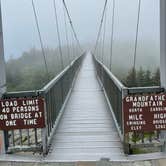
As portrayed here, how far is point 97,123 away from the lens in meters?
7.12

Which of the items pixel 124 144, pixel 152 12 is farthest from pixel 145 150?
pixel 152 12

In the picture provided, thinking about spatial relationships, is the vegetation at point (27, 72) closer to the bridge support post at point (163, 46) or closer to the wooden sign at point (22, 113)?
the wooden sign at point (22, 113)

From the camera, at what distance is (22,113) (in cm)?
501

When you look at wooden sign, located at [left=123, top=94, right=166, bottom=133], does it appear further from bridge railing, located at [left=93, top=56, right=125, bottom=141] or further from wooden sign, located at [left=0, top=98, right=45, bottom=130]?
wooden sign, located at [left=0, top=98, right=45, bottom=130]

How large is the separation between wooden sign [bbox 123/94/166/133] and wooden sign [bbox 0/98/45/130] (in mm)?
1039

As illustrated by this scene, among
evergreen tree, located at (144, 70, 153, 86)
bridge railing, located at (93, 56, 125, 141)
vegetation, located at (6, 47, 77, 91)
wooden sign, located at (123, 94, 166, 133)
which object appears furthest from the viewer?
vegetation, located at (6, 47, 77, 91)

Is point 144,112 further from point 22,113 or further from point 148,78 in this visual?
point 22,113

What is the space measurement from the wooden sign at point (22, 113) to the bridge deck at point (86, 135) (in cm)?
50

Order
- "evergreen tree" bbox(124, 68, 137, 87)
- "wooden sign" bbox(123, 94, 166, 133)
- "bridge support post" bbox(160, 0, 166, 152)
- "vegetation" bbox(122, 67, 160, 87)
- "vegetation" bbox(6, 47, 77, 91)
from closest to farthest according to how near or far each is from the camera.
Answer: "wooden sign" bbox(123, 94, 166, 133)
"bridge support post" bbox(160, 0, 166, 152)
"vegetation" bbox(122, 67, 160, 87)
"vegetation" bbox(6, 47, 77, 91)
"evergreen tree" bbox(124, 68, 137, 87)

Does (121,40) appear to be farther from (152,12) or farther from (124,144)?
(124,144)

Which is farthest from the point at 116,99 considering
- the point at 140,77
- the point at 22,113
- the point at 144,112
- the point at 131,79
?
the point at 22,113

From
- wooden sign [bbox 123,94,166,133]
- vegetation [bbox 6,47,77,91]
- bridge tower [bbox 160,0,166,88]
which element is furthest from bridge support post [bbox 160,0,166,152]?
vegetation [bbox 6,47,77,91]

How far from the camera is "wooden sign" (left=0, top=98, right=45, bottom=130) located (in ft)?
16.4

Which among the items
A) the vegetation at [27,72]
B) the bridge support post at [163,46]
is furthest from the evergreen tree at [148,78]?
the vegetation at [27,72]
